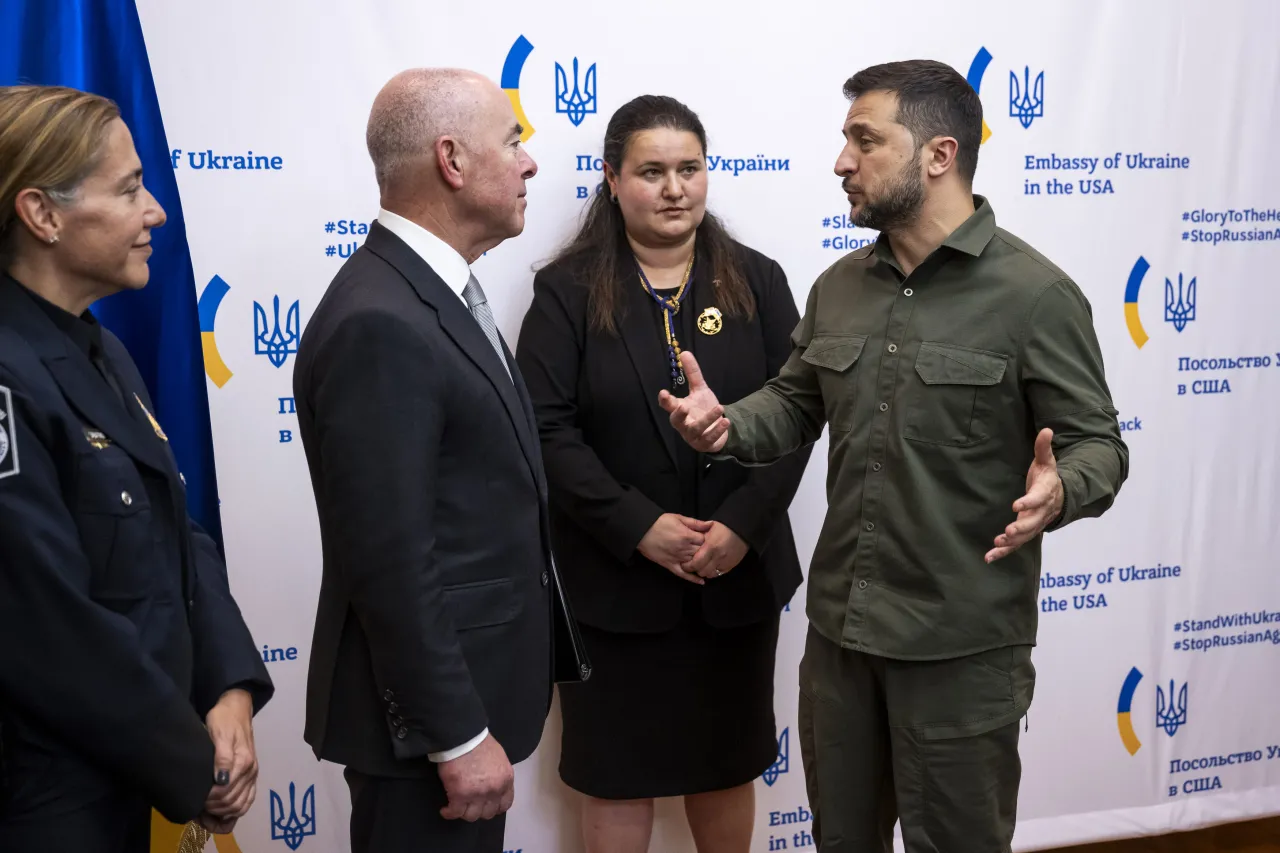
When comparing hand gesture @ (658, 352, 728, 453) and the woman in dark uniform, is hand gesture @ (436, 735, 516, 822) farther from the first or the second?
hand gesture @ (658, 352, 728, 453)

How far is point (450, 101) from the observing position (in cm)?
166

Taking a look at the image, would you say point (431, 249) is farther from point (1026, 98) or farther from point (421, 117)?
point (1026, 98)

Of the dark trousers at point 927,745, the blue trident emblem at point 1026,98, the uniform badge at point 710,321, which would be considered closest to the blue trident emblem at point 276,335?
the uniform badge at point 710,321

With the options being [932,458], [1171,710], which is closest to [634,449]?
[932,458]

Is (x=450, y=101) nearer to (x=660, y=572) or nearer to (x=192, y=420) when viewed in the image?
(x=192, y=420)

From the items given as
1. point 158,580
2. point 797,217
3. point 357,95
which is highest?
point 357,95

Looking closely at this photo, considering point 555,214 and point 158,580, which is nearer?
point 158,580

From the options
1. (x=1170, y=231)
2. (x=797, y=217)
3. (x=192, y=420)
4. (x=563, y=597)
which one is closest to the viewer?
(x=563, y=597)

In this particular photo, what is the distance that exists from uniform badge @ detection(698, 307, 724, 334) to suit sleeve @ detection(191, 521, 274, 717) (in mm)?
1169

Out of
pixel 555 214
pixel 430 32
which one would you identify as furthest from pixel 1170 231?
pixel 430 32

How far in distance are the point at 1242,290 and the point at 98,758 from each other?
315 cm

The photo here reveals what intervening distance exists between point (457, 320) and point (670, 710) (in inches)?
48.0

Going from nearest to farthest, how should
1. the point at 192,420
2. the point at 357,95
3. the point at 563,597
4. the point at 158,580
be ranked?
the point at 158,580, the point at 563,597, the point at 192,420, the point at 357,95

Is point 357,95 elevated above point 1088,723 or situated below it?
above
